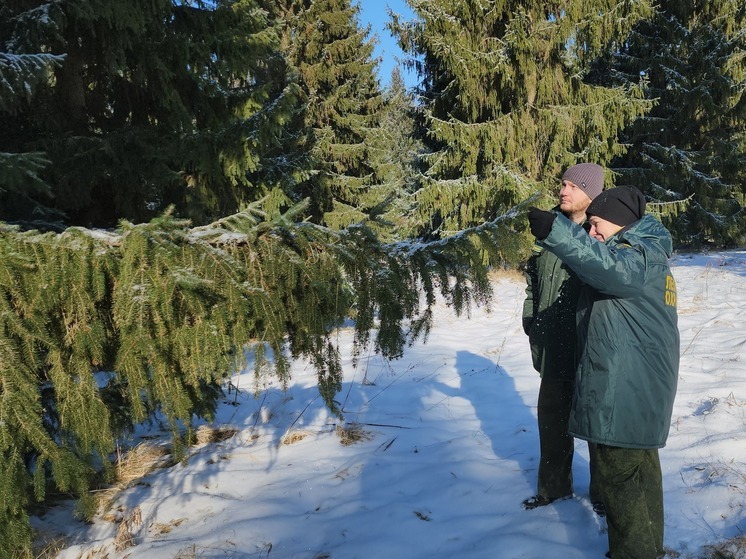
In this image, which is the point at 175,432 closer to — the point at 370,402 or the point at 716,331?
the point at 370,402

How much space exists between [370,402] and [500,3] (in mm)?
10987

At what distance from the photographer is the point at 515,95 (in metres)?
12.8

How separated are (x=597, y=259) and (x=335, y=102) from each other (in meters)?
14.2

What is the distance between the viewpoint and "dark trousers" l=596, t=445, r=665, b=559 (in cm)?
237

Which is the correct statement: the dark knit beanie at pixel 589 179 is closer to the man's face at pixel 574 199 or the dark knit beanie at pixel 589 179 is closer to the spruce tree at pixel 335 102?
the man's face at pixel 574 199

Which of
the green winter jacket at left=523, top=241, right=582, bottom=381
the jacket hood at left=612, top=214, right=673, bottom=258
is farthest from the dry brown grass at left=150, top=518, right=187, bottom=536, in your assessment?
the jacket hood at left=612, top=214, right=673, bottom=258

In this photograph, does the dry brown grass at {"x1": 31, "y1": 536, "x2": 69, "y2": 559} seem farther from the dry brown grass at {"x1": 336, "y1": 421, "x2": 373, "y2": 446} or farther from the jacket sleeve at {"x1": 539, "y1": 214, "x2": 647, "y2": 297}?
the jacket sleeve at {"x1": 539, "y1": 214, "x2": 647, "y2": 297}

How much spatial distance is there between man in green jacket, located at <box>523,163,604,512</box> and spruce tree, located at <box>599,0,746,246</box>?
15.6 m

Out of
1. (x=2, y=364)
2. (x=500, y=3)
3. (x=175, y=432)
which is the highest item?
(x=500, y=3)

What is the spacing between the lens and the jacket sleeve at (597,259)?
213cm

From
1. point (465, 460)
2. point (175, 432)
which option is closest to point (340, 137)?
point (465, 460)

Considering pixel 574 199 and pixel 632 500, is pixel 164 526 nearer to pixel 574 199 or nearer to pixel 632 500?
pixel 632 500

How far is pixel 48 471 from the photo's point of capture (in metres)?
3.42

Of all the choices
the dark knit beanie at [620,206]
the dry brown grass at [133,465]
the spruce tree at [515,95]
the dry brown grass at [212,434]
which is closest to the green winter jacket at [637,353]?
the dark knit beanie at [620,206]
